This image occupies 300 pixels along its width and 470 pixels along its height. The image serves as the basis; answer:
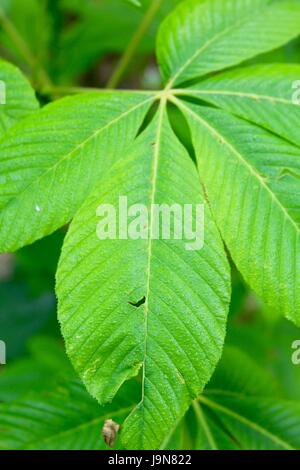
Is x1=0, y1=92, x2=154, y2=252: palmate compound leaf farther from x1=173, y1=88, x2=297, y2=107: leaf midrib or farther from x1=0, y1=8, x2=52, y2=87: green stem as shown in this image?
x1=0, y1=8, x2=52, y2=87: green stem

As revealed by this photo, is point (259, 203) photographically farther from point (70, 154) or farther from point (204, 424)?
point (204, 424)

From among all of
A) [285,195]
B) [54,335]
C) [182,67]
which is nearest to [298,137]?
[285,195]

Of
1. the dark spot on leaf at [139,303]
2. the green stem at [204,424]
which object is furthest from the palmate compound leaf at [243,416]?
the dark spot on leaf at [139,303]

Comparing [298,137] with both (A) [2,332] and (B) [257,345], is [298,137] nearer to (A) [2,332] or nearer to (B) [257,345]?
(B) [257,345]

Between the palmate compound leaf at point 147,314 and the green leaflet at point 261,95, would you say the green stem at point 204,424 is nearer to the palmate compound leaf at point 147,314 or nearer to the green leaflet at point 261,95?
the palmate compound leaf at point 147,314

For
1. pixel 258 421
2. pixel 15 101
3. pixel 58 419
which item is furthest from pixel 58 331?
pixel 15 101

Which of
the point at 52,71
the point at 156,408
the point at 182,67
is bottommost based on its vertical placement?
the point at 156,408

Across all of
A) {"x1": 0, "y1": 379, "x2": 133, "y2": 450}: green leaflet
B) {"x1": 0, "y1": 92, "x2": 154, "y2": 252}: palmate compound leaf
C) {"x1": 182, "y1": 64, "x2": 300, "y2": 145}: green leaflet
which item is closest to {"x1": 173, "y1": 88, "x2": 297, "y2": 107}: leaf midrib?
{"x1": 182, "y1": 64, "x2": 300, "y2": 145}: green leaflet
